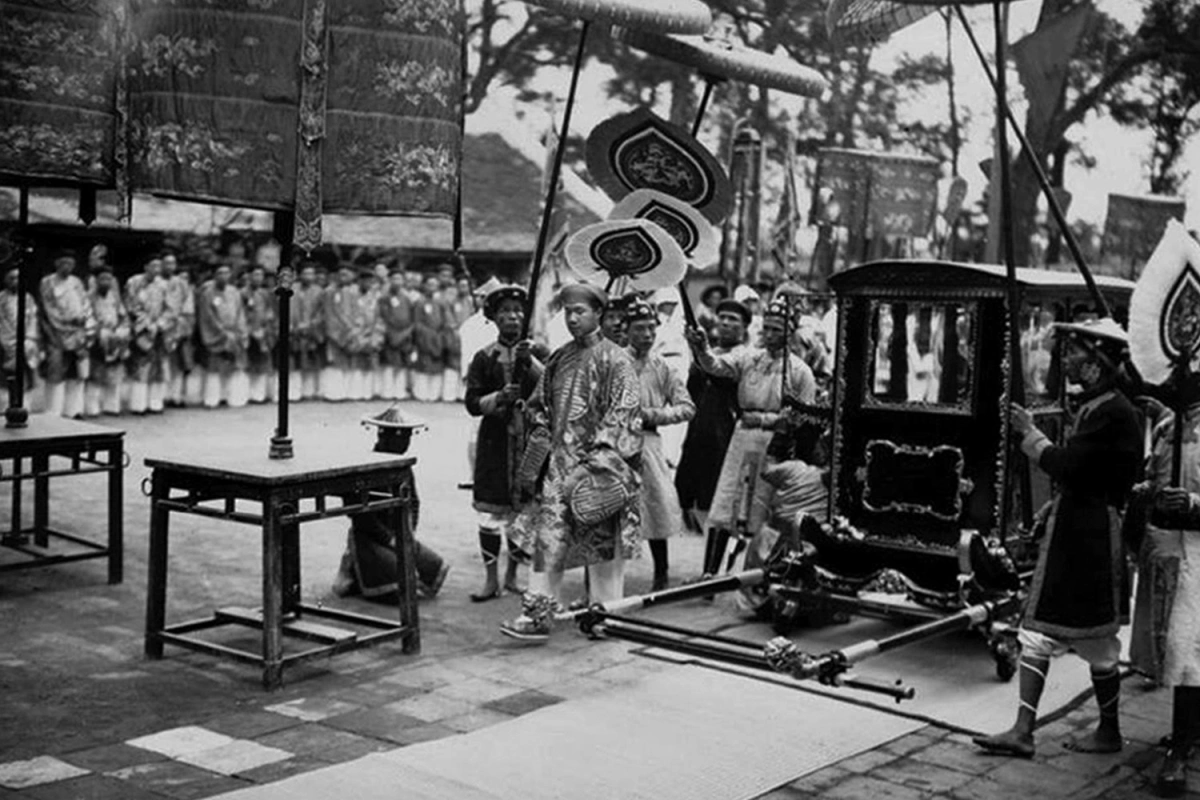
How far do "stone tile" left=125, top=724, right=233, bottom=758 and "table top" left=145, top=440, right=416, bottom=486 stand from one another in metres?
1.14

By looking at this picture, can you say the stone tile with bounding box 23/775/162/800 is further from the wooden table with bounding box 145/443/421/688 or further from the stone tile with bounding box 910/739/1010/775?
the stone tile with bounding box 910/739/1010/775

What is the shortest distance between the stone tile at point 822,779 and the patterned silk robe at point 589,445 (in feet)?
7.79

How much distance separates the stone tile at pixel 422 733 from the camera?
5855mm

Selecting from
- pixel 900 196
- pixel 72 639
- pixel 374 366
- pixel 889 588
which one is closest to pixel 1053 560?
pixel 889 588

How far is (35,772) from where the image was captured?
527 cm

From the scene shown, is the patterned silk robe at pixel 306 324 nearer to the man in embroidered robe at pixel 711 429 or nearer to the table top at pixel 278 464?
the man in embroidered robe at pixel 711 429

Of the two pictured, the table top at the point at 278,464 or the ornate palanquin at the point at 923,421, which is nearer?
the table top at the point at 278,464

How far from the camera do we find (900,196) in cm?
1672

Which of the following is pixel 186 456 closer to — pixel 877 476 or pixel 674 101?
pixel 877 476

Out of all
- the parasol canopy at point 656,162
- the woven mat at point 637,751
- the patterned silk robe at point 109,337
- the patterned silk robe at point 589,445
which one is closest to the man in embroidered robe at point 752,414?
the parasol canopy at point 656,162

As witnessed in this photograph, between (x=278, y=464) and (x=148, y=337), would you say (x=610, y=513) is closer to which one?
(x=278, y=464)

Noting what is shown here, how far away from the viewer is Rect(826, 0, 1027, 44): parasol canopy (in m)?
7.78

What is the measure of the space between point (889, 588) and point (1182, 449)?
1.96 m

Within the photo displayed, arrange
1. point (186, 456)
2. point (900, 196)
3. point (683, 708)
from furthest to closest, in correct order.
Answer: point (900, 196), point (186, 456), point (683, 708)
